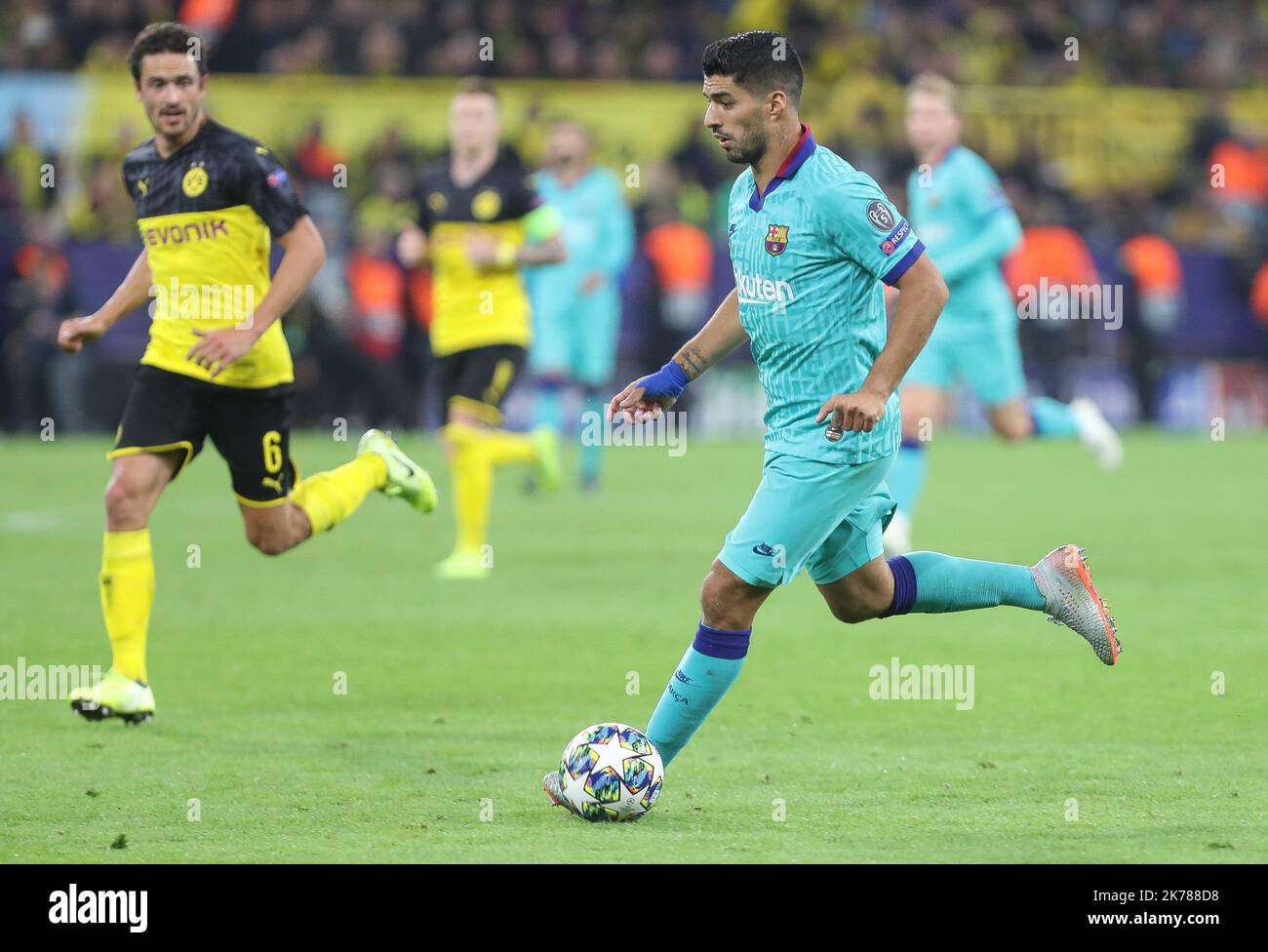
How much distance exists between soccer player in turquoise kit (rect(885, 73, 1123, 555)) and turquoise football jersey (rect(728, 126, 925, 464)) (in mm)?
5673

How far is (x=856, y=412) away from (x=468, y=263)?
21.1ft

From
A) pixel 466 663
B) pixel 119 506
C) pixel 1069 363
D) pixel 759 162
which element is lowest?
pixel 466 663

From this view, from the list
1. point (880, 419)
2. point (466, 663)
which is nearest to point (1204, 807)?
point (880, 419)

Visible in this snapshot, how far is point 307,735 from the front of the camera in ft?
23.4

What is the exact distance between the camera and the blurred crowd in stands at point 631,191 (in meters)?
22.2

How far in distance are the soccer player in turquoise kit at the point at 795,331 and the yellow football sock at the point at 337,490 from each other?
2.69 meters

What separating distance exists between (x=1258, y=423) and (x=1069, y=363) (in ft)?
8.19

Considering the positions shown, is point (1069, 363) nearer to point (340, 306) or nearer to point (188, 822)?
point (340, 306)

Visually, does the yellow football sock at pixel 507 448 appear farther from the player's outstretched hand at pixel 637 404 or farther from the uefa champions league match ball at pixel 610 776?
the uefa champions league match ball at pixel 610 776

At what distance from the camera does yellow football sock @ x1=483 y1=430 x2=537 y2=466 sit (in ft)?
37.8

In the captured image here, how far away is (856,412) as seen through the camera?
17.9 ft

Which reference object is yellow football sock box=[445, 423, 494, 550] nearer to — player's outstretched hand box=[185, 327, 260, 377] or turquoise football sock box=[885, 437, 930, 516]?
turquoise football sock box=[885, 437, 930, 516]

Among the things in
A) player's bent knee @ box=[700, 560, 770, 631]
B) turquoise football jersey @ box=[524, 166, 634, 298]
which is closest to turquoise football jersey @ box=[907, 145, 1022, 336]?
turquoise football jersey @ box=[524, 166, 634, 298]

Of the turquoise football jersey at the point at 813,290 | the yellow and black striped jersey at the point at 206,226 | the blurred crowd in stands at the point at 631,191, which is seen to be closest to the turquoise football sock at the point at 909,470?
the yellow and black striped jersey at the point at 206,226
